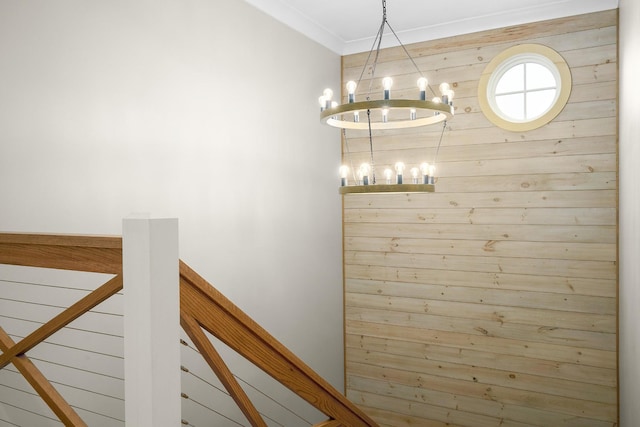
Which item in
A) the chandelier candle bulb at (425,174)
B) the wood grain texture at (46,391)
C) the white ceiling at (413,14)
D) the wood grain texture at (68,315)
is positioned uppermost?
the white ceiling at (413,14)

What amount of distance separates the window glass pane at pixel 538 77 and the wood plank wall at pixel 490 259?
0.18 metres

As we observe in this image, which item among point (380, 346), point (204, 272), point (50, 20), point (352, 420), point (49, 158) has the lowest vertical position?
point (380, 346)

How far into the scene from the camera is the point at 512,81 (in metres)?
3.75

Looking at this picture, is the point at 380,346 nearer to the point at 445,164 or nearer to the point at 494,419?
the point at 494,419

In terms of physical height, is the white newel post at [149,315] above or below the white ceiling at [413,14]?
below

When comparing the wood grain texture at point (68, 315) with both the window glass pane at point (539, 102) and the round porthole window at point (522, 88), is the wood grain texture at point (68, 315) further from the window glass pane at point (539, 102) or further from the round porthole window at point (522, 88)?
the window glass pane at point (539, 102)

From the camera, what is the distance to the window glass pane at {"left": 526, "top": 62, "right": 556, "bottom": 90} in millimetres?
3619

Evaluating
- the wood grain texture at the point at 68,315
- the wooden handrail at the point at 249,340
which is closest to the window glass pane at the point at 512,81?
the wooden handrail at the point at 249,340

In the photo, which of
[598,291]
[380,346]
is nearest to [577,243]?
[598,291]

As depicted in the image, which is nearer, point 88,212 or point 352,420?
point 352,420

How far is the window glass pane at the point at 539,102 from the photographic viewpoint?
11.9ft

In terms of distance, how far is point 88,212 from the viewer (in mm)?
2266

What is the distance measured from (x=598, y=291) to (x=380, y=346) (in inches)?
64.1

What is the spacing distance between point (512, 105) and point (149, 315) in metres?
3.44
